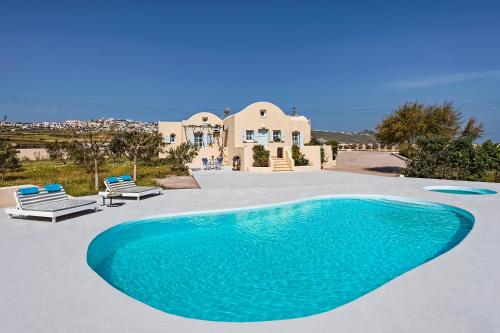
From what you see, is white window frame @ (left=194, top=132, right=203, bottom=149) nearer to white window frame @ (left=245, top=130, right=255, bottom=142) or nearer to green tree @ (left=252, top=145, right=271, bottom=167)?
white window frame @ (left=245, top=130, right=255, bottom=142)

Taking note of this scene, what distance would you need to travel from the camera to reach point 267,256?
678cm

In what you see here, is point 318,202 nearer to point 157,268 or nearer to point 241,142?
point 157,268

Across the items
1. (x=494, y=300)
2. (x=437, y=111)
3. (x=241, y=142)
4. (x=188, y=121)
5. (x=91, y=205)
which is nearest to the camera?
(x=494, y=300)

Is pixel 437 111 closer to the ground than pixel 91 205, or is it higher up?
higher up

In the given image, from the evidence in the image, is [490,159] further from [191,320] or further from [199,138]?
[199,138]

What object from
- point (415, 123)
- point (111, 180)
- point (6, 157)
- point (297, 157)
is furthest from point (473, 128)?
point (6, 157)

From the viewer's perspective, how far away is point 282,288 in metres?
5.25

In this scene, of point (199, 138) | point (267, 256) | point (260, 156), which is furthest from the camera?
point (199, 138)

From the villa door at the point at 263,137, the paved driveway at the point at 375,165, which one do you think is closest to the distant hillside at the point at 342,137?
the paved driveway at the point at 375,165

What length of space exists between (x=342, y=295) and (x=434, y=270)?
147 centimetres

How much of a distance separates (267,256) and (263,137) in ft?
75.5

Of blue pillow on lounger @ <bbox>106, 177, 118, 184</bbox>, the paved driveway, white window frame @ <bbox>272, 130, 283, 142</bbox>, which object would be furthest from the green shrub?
blue pillow on lounger @ <bbox>106, 177, 118, 184</bbox>

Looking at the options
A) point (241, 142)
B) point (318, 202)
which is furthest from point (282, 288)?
point (241, 142)

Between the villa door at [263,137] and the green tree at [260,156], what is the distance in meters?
3.64
